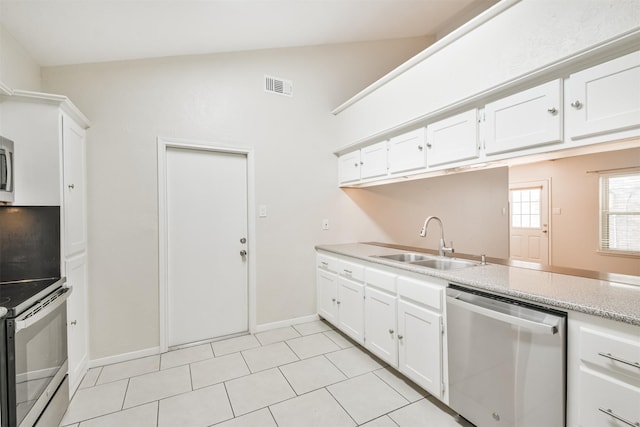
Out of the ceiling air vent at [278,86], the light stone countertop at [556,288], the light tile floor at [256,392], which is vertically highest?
the ceiling air vent at [278,86]

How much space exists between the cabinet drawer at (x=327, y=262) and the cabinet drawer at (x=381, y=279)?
0.53 meters

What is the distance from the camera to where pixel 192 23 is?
7.48 feet

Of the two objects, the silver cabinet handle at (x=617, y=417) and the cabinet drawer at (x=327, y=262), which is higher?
the cabinet drawer at (x=327, y=262)

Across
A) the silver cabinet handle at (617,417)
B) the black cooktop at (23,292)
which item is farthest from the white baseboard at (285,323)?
the silver cabinet handle at (617,417)

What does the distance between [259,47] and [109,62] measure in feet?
4.43

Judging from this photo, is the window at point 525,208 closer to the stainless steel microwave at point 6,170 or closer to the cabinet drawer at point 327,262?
the cabinet drawer at point 327,262

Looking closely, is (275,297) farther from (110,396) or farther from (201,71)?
(201,71)

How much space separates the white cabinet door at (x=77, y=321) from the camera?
6.77ft

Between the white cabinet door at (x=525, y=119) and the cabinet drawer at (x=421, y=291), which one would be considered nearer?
the white cabinet door at (x=525, y=119)

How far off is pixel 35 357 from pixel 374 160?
9.21 ft

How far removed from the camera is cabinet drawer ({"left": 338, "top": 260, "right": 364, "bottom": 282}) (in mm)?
2594

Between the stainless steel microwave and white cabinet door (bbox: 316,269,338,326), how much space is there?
8.20 ft

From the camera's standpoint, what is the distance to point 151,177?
8.65 feet

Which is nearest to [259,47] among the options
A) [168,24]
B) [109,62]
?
[168,24]
